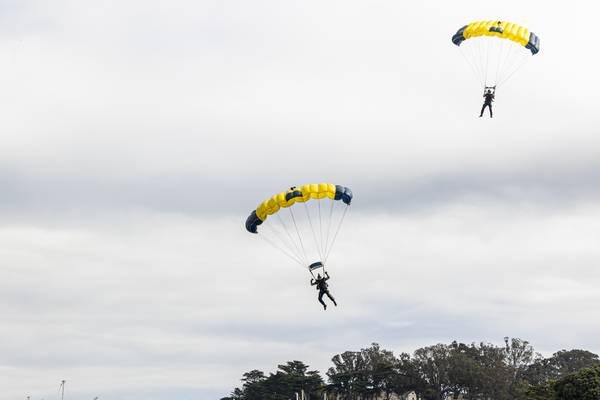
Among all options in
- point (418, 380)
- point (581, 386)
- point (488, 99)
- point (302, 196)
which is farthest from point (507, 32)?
point (418, 380)

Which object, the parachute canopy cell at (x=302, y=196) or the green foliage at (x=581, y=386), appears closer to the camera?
the parachute canopy cell at (x=302, y=196)

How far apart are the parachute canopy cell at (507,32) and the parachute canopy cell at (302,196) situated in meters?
12.9

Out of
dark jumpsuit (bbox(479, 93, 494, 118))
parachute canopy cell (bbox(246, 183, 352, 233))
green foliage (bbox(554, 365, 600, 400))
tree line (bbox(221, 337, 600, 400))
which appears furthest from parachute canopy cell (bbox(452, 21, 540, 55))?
tree line (bbox(221, 337, 600, 400))

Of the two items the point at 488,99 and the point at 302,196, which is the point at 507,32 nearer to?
the point at 488,99

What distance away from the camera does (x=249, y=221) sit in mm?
48375

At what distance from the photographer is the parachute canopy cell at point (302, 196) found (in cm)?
4633

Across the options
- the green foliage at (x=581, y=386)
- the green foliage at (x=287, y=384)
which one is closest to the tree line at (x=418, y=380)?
the green foliage at (x=287, y=384)

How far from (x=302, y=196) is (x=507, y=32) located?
16561mm

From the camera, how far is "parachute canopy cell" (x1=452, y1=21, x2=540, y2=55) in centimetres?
4934

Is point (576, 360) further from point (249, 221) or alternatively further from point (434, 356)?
point (249, 221)

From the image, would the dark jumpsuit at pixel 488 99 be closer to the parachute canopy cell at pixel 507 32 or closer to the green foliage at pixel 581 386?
the parachute canopy cell at pixel 507 32

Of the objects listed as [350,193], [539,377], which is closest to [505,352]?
[539,377]

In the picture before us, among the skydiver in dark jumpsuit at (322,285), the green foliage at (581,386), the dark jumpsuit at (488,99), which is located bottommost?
the green foliage at (581,386)

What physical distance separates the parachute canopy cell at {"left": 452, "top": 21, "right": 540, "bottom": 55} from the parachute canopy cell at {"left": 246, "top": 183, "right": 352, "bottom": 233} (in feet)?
42.3
